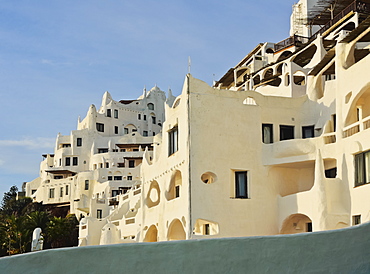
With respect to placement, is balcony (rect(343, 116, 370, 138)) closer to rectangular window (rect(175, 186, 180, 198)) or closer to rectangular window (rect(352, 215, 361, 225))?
rectangular window (rect(352, 215, 361, 225))

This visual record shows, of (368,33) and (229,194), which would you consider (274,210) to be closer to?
(229,194)

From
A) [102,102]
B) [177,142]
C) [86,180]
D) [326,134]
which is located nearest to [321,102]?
[326,134]

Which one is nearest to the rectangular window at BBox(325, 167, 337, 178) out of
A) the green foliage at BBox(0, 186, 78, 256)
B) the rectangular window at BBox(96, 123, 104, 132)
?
the green foliage at BBox(0, 186, 78, 256)

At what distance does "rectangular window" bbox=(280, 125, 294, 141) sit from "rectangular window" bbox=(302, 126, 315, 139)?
723 mm

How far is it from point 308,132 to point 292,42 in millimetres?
25814

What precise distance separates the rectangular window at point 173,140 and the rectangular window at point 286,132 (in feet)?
20.9

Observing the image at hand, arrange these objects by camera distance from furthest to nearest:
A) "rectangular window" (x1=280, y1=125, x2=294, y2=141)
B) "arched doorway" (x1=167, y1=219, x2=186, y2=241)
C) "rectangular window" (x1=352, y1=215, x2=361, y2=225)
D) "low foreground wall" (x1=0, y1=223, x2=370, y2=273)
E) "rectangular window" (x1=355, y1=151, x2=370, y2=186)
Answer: "arched doorway" (x1=167, y1=219, x2=186, y2=241)
"rectangular window" (x1=280, y1=125, x2=294, y2=141)
"rectangular window" (x1=352, y1=215, x2=361, y2=225)
"rectangular window" (x1=355, y1=151, x2=370, y2=186)
"low foreground wall" (x1=0, y1=223, x2=370, y2=273)

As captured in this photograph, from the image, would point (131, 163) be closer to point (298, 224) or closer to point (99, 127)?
point (99, 127)

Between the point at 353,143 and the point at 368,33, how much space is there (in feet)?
25.9

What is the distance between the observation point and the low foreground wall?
36.2 ft

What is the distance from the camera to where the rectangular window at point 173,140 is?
34.5 meters

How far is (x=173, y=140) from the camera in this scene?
3506 centimetres

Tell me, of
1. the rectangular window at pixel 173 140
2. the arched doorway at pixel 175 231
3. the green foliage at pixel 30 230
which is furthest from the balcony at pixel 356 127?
the green foliage at pixel 30 230

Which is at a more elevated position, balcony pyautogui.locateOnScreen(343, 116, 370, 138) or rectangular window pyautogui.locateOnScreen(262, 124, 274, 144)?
rectangular window pyautogui.locateOnScreen(262, 124, 274, 144)
